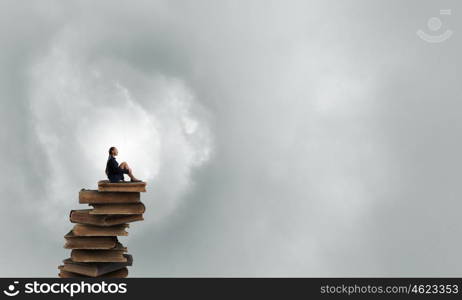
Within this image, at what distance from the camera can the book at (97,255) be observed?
1830 centimetres

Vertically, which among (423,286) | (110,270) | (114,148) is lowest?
(423,286)

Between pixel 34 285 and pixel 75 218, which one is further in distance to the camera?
pixel 75 218

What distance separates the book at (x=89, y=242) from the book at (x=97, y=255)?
12.7 inches

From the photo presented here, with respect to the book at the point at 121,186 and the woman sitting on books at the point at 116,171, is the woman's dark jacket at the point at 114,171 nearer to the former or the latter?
the woman sitting on books at the point at 116,171

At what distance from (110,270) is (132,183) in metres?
3.50

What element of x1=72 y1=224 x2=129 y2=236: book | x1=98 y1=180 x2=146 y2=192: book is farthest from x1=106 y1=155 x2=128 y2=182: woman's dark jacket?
x1=72 y1=224 x2=129 y2=236: book

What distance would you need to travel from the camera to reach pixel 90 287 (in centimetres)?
1683

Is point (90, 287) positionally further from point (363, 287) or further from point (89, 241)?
point (363, 287)

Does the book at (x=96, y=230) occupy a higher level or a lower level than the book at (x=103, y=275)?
higher

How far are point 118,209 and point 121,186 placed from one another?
89 centimetres

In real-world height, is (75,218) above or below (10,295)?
above

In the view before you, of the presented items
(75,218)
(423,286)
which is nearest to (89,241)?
(75,218)

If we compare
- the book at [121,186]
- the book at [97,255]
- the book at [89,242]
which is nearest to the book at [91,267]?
the book at [97,255]

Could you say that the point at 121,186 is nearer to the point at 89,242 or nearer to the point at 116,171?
the point at 116,171
